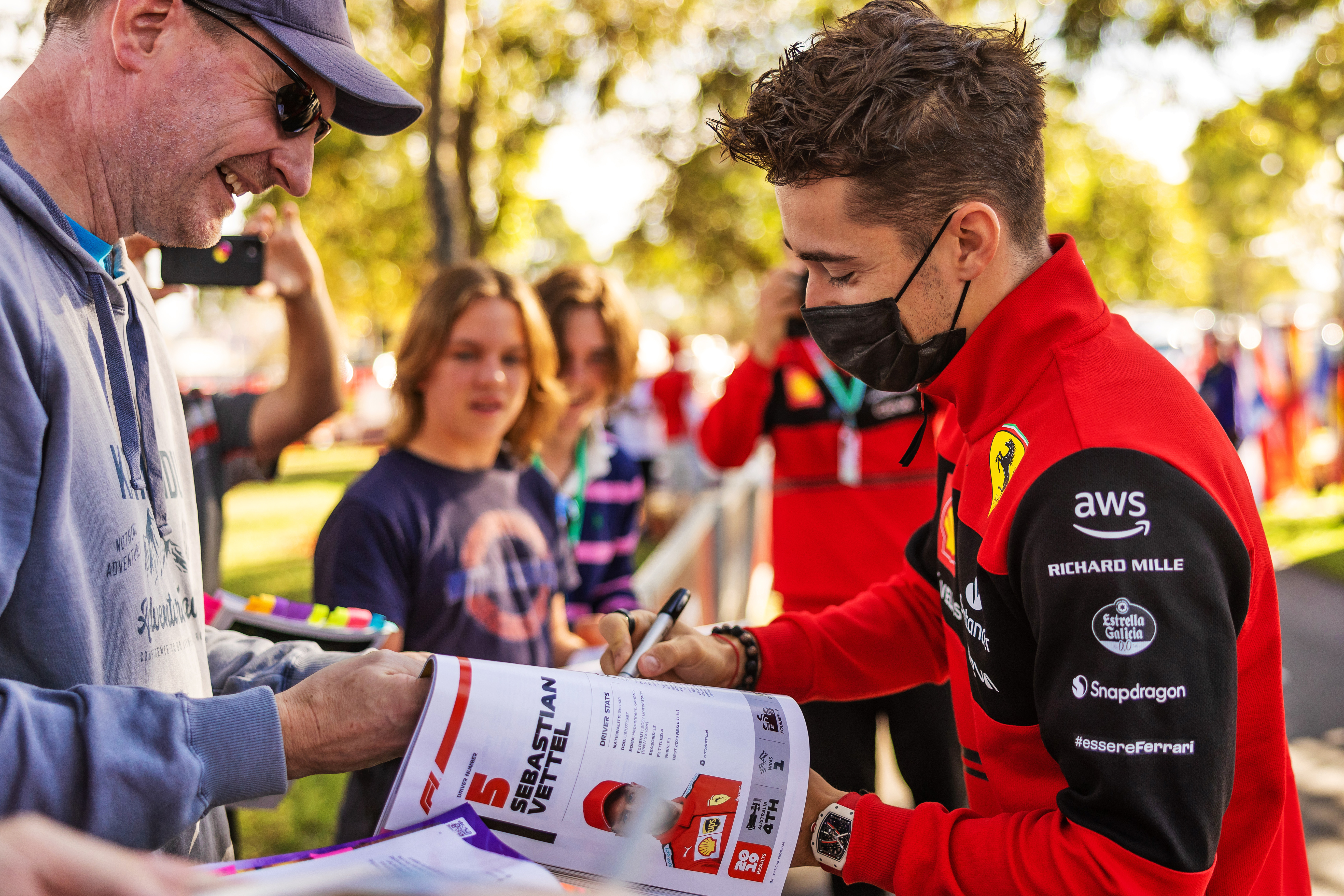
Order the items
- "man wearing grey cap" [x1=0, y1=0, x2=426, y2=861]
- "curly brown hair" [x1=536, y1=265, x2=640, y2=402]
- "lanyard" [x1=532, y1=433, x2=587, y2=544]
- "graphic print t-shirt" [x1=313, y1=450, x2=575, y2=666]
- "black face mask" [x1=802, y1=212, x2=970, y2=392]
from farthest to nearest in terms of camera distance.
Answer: "curly brown hair" [x1=536, y1=265, x2=640, y2=402] < "lanyard" [x1=532, y1=433, x2=587, y2=544] < "graphic print t-shirt" [x1=313, y1=450, x2=575, y2=666] < "black face mask" [x1=802, y1=212, x2=970, y2=392] < "man wearing grey cap" [x1=0, y1=0, x2=426, y2=861]

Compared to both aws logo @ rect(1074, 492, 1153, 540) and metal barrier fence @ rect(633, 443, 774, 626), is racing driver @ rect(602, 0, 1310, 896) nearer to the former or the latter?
aws logo @ rect(1074, 492, 1153, 540)

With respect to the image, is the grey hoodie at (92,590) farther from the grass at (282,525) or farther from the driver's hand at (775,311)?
the driver's hand at (775,311)

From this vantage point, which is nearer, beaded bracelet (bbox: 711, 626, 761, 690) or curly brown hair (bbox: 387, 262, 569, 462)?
beaded bracelet (bbox: 711, 626, 761, 690)

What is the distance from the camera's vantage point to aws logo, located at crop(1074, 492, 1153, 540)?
136cm

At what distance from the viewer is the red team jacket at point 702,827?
147 centimetres

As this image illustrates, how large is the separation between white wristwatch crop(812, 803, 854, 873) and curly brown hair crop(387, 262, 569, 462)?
1.97 meters

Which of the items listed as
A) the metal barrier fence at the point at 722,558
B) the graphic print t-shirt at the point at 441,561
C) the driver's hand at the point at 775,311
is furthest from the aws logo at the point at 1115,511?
the metal barrier fence at the point at 722,558

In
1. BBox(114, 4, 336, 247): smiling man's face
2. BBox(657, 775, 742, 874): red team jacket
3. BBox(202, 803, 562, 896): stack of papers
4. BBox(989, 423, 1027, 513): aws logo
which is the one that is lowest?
BBox(657, 775, 742, 874): red team jacket

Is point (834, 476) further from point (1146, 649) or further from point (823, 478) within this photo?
point (1146, 649)

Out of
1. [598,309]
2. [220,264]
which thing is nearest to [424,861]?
[220,264]

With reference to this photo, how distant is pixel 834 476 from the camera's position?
12.9 ft

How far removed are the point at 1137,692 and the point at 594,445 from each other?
10.1ft

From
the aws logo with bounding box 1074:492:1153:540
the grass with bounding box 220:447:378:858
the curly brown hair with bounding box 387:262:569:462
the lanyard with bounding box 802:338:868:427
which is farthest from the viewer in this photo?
the grass with bounding box 220:447:378:858

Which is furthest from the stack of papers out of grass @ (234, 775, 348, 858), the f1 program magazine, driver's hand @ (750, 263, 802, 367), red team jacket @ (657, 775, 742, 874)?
grass @ (234, 775, 348, 858)
